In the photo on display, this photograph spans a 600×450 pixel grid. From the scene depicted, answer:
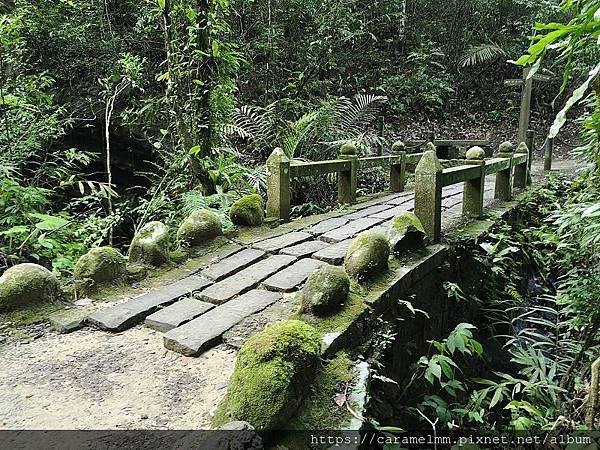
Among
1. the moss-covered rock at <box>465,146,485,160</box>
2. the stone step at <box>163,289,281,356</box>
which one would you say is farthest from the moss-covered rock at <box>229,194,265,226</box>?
the moss-covered rock at <box>465,146,485,160</box>

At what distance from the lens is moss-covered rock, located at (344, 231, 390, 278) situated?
3527 millimetres

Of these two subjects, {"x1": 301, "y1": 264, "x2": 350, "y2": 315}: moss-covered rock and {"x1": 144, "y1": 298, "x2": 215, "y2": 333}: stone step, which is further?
{"x1": 144, "y1": 298, "x2": 215, "y2": 333}: stone step

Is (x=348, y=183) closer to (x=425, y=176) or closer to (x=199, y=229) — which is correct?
(x=425, y=176)

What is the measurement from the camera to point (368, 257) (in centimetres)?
354

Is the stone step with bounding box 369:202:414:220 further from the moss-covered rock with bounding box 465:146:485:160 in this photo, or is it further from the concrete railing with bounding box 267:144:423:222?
the moss-covered rock with bounding box 465:146:485:160

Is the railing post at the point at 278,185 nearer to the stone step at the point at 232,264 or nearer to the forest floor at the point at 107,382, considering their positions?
the stone step at the point at 232,264

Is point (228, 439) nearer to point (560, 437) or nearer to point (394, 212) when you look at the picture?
point (560, 437)

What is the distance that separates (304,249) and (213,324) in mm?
1655

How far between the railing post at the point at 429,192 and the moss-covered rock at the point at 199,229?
79.2 inches

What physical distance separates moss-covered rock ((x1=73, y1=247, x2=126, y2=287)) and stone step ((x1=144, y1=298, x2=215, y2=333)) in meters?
0.68

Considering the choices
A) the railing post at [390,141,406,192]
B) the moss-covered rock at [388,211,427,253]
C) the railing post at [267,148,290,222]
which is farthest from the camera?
the railing post at [390,141,406,192]

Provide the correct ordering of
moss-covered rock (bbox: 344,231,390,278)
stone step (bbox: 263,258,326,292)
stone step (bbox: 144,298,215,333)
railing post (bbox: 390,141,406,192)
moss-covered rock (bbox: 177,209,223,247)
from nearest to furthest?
stone step (bbox: 144,298,215,333), moss-covered rock (bbox: 344,231,390,278), stone step (bbox: 263,258,326,292), moss-covered rock (bbox: 177,209,223,247), railing post (bbox: 390,141,406,192)

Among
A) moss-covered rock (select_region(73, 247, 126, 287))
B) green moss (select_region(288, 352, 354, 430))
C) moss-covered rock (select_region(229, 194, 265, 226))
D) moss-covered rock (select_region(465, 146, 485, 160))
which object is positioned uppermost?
moss-covered rock (select_region(465, 146, 485, 160))

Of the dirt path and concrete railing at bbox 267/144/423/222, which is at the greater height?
concrete railing at bbox 267/144/423/222
